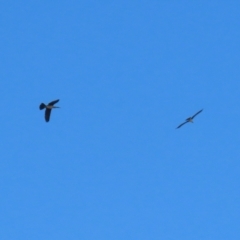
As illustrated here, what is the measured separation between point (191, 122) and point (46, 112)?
66.2 ft

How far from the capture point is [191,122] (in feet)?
325

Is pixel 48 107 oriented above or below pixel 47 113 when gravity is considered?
above

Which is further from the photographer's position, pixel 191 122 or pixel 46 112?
pixel 191 122

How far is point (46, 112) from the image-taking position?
286ft
